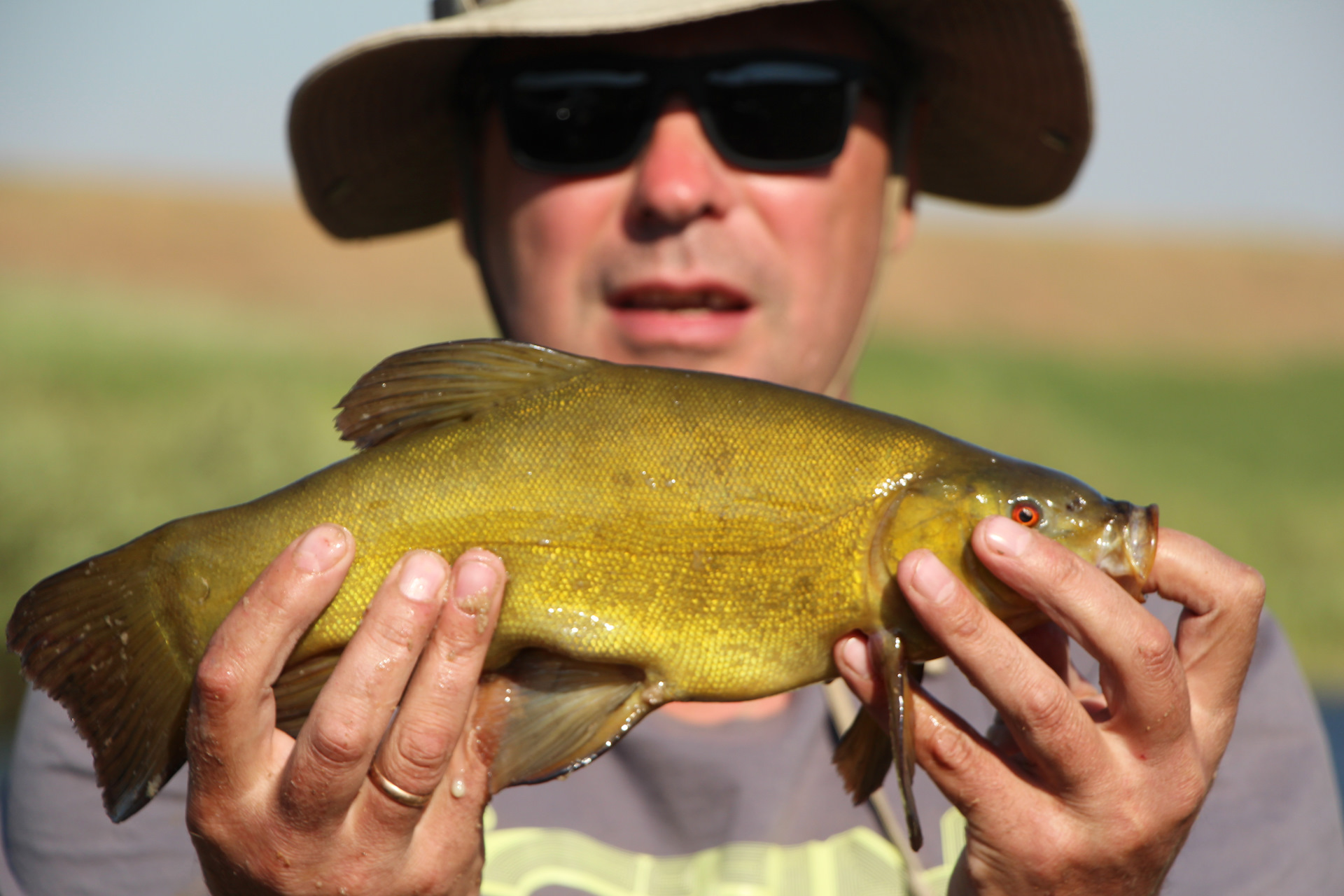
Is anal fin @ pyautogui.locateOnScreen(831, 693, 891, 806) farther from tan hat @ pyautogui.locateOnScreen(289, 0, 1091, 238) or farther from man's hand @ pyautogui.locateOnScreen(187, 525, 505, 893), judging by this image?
tan hat @ pyautogui.locateOnScreen(289, 0, 1091, 238)

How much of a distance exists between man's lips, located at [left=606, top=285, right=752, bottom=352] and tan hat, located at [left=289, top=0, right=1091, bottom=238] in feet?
1.96

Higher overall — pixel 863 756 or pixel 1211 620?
pixel 1211 620

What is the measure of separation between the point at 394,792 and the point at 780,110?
179 cm

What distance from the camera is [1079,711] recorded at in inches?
68.6

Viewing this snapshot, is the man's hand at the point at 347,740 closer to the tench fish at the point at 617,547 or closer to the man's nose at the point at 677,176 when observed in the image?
the tench fish at the point at 617,547

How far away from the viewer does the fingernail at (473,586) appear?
5.56 ft

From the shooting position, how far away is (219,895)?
1988mm

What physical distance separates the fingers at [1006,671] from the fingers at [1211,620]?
23 centimetres

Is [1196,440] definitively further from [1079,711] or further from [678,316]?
[1079,711]

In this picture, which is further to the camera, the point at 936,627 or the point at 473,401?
the point at 473,401

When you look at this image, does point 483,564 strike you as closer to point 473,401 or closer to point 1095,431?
point 473,401

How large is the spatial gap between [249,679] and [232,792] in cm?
22

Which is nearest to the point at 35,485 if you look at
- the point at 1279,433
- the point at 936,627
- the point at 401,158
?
the point at 401,158

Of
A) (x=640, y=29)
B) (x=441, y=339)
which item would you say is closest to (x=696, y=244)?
(x=640, y=29)
